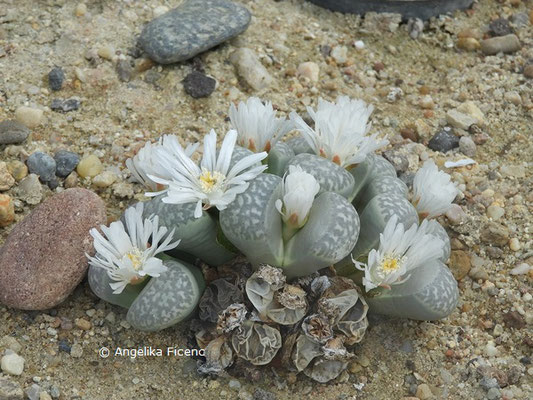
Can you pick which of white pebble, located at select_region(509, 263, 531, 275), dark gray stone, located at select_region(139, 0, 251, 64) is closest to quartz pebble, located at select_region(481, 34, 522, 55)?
dark gray stone, located at select_region(139, 0, 251, 64)

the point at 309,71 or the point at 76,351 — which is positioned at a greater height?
the point at 309,71

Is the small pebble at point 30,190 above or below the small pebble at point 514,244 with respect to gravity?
above

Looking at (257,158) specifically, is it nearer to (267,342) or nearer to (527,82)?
(267,342)

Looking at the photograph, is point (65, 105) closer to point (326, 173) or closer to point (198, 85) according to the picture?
point (198, 85)

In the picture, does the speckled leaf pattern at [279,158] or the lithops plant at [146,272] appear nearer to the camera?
the lithops plant at [146,272]

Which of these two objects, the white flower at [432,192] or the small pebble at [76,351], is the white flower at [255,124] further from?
the small pebble at [76,351]

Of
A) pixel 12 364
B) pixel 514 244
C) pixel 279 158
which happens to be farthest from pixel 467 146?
pixel 12 364

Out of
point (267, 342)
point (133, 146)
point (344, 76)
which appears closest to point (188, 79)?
point (133, 146)

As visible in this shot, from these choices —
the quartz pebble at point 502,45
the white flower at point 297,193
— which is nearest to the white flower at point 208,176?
the white flower at point 297,193
